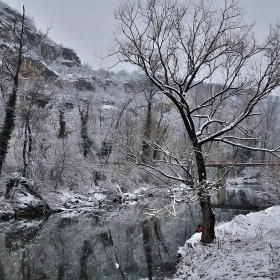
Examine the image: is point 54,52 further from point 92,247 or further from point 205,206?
point 205,206

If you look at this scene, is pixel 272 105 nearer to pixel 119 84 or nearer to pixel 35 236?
pixel 35 236

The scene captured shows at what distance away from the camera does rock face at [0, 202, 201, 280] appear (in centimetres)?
942

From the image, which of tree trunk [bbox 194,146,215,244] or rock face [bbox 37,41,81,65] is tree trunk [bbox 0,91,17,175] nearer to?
tree trunk [bbox 194,146,215,244]

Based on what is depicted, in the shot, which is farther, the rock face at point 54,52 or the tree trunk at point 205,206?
the rock face at point 54,52

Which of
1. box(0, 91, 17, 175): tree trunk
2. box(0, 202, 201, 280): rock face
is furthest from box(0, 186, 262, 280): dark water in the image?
box(0, 91, 17, 175): tree trunk

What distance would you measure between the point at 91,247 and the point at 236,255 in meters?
7.70

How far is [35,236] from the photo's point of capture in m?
13.2

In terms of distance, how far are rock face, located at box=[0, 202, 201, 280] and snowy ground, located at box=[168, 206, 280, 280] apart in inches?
58.8

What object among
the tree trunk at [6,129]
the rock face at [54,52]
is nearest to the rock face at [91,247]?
the tree trunk at [6,129]

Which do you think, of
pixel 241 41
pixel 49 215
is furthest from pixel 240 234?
pixel 49 215

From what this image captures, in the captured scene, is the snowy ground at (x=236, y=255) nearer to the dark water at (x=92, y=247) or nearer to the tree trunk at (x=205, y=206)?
the tree trunk at (x=205, y=206)

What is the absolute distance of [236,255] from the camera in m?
6.44

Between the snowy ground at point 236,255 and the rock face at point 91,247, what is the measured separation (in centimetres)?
149

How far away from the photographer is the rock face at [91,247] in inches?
371
